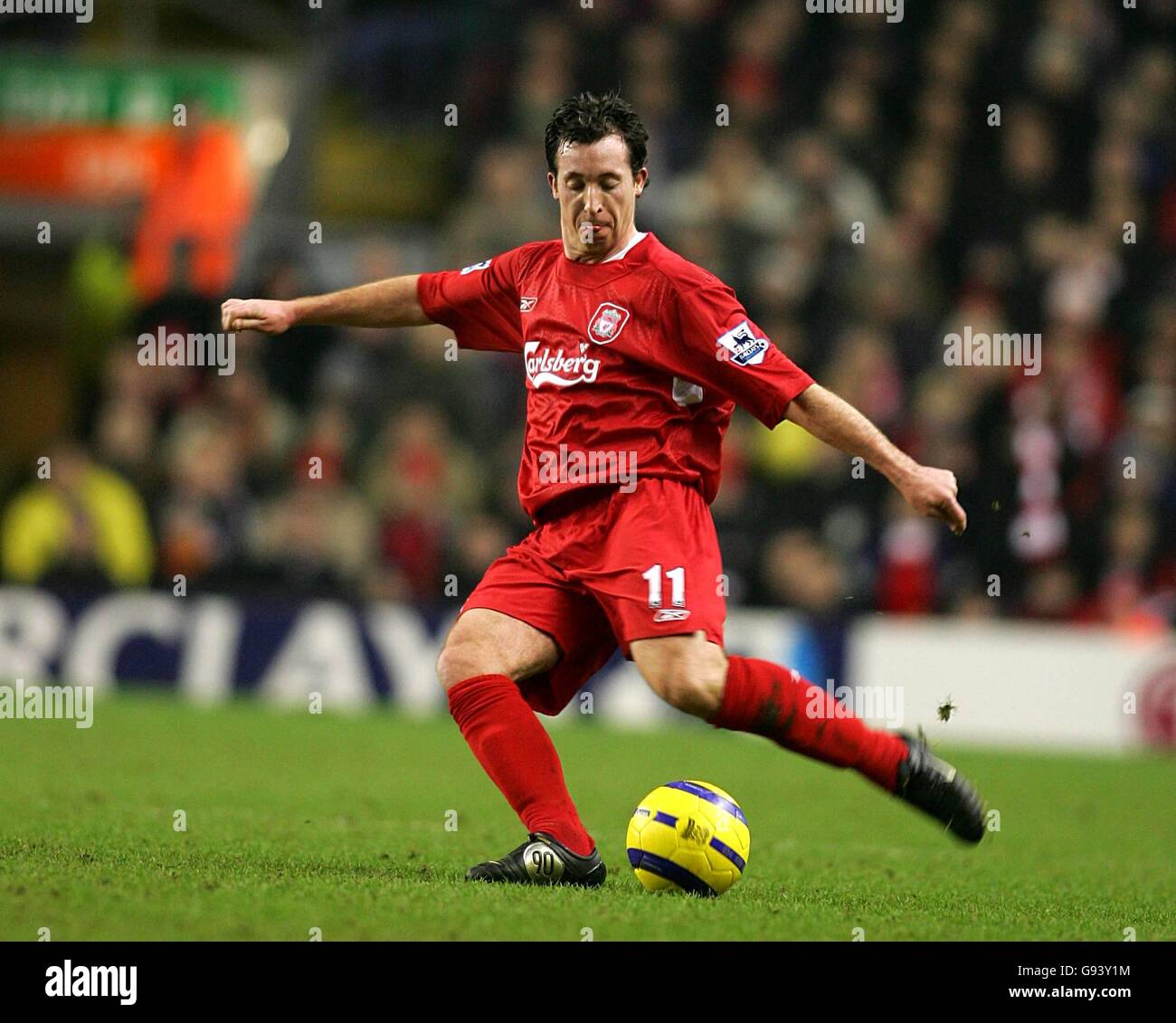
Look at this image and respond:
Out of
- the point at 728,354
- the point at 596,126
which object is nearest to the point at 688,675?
the point at 728,354

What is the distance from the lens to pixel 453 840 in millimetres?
6551

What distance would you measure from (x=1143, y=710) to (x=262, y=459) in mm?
6393

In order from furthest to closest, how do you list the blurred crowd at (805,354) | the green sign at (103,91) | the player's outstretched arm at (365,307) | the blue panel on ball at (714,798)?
the green sign at (103,91) → the blurred crowd at (805,354) → the player's outstretched arm at (365,307) → the blue panel on ball at (714,798)

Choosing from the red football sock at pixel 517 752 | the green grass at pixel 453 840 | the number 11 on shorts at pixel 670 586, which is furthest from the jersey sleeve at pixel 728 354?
the green grass at pixel 453 840

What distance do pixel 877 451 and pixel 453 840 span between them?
235cm

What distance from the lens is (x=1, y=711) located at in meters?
10.7

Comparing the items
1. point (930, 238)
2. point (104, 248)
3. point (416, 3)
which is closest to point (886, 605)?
point (930, 238)

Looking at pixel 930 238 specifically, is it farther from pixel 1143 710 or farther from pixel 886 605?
pixel 1143 710

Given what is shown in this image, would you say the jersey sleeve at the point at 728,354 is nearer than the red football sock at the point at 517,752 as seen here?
Yes

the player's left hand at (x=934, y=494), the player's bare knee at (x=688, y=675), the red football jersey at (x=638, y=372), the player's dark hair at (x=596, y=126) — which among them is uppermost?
the player's dark hair at (x=596, y=126)

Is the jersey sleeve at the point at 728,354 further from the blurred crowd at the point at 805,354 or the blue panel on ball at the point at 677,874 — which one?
the blurred crowd at the point at 805,354

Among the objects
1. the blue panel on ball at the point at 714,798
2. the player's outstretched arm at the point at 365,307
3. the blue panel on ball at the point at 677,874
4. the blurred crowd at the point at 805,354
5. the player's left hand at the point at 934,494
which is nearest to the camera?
the player's left hand at the point at 934,494

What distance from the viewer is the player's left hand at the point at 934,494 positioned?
503 centimetres

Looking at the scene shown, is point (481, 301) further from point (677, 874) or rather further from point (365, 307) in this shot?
point (677, 874)
